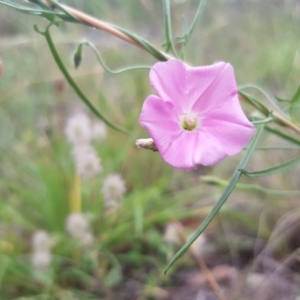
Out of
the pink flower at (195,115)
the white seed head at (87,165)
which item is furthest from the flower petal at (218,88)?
the white seed head at (87,165)

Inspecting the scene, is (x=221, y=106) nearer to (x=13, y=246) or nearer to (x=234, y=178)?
(x=234, y=178)

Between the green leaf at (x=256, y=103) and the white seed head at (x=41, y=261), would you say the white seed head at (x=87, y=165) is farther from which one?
the green leaf at (x=256, y=103)

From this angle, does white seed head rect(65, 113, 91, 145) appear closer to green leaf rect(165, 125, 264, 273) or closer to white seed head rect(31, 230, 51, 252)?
white seed head rect(31, 230, 51, 252)

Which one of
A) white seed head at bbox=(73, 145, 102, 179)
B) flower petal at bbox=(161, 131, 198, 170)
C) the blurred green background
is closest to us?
flower petal at bbox=(161, 131, 198, 170)

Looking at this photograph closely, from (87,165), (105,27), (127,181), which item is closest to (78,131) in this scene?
(87,165)

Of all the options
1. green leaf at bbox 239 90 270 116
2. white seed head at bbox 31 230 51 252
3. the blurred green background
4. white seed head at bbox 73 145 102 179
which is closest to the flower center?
green leaf at bbox 239 90 270 116

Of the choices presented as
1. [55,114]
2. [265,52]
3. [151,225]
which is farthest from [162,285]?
[265,52]
